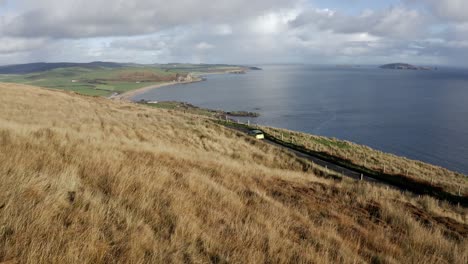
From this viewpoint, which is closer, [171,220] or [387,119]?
[171,220]

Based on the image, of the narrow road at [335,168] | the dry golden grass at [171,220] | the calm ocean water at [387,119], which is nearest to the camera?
the dry golden grass at [171,220]

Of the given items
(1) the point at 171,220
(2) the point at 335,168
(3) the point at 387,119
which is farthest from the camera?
(3) the point at 387,119

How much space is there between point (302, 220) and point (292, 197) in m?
2.53

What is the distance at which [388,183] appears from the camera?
80.5 feet

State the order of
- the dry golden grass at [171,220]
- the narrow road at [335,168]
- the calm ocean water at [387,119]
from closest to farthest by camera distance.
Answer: the dry golden grass at [171,220] → the narrow road at [335,168] → the calm ocean water at [387,119]

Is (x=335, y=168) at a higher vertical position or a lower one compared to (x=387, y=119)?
higher

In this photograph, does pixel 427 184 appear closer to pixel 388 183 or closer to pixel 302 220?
pixel 388 183

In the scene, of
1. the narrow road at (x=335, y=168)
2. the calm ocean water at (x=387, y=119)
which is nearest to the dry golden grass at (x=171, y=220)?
the narrow road at (x=335, y=168)

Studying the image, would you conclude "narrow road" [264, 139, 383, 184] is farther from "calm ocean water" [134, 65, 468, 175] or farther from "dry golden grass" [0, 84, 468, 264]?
"calm ocean water" [134, 65, 468, 175]

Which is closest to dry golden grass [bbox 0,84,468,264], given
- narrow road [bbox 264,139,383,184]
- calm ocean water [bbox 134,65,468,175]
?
narrow road [bbox 264,139,383,184]

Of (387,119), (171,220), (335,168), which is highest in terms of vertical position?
(171,220)

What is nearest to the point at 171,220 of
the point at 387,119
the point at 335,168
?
the point at 335,168

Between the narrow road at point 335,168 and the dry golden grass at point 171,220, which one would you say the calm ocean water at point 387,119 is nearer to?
the narrow road at point 335,168

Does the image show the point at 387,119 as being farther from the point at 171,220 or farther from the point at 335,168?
the point at 171,220
